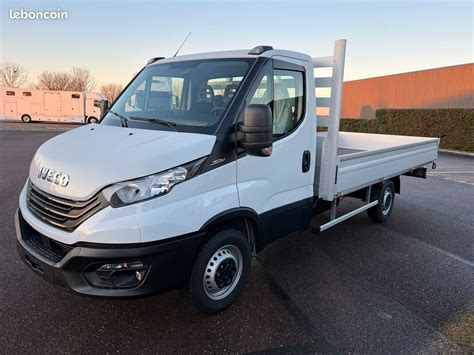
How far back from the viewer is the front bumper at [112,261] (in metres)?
2.40

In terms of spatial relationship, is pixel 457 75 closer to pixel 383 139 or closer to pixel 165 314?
pixel 383 139

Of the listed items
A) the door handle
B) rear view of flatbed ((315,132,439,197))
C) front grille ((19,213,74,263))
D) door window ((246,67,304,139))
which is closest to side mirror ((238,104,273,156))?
door window ((246,67,304,139))

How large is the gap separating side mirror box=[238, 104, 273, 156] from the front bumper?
845 millimetres

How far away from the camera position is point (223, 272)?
3135 millimetres

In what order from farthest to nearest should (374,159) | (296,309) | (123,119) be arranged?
(374,159)
(123,119)
(296,309)

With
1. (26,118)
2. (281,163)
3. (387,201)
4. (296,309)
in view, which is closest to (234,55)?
(281,163)

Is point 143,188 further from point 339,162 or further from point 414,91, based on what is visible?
point 414,91

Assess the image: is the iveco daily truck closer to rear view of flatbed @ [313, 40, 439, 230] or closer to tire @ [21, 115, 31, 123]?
rear view of flatbed @ [313, 40, 439, 230]

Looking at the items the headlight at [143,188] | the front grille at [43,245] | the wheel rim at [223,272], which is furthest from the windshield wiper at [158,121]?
the front grille at [43,245]

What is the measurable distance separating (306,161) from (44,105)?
34.0m

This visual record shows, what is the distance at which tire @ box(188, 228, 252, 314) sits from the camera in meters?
2.88

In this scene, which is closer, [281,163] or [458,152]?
[281,163]

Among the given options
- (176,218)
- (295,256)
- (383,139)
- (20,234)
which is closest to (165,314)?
(176,218)

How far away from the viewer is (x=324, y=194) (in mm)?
4008
